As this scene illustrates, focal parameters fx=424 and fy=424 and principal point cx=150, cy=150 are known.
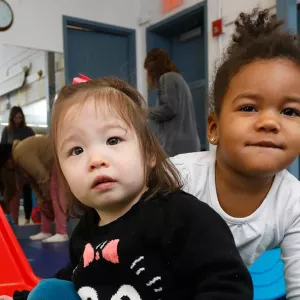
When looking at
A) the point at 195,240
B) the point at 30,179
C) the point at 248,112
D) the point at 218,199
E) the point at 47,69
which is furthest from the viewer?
the point at 47,69

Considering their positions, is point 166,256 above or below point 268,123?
below

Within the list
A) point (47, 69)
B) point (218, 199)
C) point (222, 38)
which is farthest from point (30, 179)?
point (218, 199)

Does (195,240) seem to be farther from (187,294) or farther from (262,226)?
(262,226)

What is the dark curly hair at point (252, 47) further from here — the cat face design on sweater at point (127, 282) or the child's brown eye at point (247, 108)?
the cat face design on sweater at point (127, 282)

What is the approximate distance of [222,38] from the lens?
287 centimetres

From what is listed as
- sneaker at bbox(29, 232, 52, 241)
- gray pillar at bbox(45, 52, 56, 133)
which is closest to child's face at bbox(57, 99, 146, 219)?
sneaker at bbox(29, 232, 52, 241)

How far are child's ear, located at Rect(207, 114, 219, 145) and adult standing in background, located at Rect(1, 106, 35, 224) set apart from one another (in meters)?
2.08

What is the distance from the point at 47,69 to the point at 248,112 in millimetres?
2686

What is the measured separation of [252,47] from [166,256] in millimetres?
376

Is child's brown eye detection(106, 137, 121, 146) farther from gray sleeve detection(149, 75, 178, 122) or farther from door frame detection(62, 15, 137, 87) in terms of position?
door frame detection(62, 15, 137, 87)

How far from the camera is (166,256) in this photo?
588 mm

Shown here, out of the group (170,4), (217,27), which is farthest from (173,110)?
(170,4)

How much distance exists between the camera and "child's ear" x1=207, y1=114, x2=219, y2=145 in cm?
78

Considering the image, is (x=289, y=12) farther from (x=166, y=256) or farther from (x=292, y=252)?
(x=166, y=256)
